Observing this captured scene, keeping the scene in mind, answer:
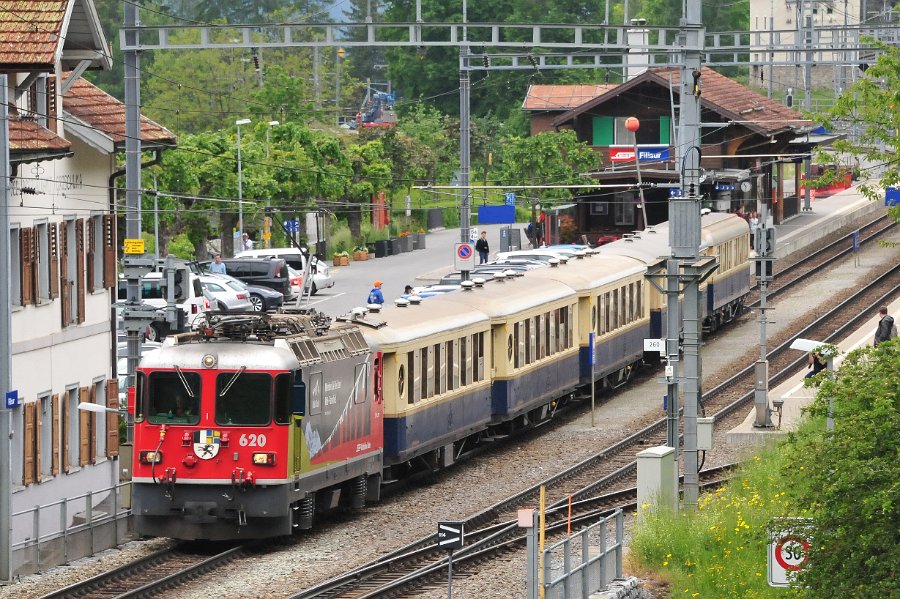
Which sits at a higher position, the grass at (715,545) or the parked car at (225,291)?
the parked car at (225,291)

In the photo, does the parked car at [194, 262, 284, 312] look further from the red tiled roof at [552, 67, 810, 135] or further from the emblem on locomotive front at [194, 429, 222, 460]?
the emblem on locomotive front at [194, 429, 222, 460]

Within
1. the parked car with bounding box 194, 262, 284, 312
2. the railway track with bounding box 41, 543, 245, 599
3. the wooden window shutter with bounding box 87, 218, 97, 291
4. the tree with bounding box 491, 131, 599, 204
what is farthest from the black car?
the railway track with bounding box 41, 543, 245, 599

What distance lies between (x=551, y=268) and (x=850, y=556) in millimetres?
21054

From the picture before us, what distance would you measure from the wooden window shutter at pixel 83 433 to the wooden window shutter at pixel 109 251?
8.10ft

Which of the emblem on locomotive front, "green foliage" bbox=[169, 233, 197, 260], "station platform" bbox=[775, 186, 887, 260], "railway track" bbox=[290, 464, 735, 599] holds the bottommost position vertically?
"railway track" bbox=[290, 464, 735, 599]

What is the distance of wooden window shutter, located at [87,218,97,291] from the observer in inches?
1214

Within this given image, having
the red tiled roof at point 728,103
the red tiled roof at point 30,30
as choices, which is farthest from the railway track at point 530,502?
the red tiled roof at point 728,103

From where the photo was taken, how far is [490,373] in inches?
1187

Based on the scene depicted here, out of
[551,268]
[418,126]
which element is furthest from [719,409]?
[418,126]

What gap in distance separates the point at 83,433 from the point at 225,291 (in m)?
18.1

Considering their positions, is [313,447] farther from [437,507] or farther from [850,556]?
[850,556]

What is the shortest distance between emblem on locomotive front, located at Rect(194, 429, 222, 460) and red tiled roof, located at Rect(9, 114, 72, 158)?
5996mm

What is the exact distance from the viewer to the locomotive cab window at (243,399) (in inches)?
858

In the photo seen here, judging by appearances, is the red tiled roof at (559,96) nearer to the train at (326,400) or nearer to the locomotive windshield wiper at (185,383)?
the train at (326,400)
